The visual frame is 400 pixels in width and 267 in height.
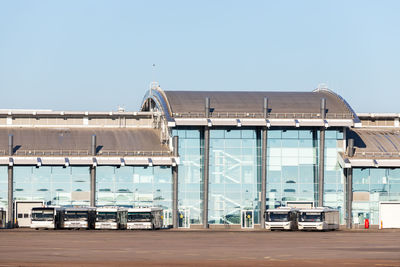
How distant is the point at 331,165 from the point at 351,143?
4088 mm

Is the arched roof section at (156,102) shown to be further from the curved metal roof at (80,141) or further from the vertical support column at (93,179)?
the vertical support column at (93,179)

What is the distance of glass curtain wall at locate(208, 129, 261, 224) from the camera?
384 ft

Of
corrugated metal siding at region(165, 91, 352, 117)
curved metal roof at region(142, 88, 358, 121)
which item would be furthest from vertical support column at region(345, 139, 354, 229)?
corrugated metal siding at region(165, 91, 352, 117)

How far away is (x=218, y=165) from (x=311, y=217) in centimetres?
1741

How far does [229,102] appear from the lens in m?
118

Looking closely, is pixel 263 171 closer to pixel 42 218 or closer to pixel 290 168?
pixel 290 168

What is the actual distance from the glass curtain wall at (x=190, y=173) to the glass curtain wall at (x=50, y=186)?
11899mm

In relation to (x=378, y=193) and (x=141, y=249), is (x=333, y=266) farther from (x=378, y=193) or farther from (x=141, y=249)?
(x=378, y=193)

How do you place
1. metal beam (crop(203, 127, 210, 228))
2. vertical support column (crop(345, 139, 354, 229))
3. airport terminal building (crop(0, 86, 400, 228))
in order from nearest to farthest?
1. airport terminal building (crop(0, 86, 400, 228))
2. metal beam (crop(203, 127, 210, 228))
3. vertical support column (crop(345, 139, 354, 229))

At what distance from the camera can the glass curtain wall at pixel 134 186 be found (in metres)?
117

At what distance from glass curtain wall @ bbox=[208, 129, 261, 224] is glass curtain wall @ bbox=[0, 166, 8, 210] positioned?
25.4 meters

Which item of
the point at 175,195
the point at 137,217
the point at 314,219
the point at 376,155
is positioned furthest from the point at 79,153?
the point at 376,155

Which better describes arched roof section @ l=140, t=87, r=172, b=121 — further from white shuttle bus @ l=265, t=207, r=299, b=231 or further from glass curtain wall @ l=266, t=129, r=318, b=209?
white shuttle bus @ l=265, t=207, r=299, b=231

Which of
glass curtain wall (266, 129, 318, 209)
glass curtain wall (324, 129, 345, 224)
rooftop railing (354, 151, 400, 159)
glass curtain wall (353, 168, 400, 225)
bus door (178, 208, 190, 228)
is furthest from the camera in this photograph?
glass curtain wall (353, 168, 400, 225)
